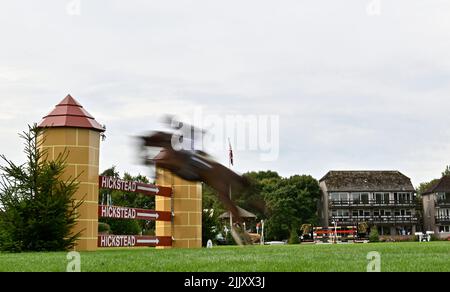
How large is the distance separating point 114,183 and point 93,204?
2.98 ft

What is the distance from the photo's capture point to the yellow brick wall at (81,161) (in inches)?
752

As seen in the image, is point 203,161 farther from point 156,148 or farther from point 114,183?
point 114,183

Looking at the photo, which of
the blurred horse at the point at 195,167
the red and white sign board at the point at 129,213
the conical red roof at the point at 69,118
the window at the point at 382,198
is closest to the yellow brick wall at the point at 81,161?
the conical red roof at the point at 69,118

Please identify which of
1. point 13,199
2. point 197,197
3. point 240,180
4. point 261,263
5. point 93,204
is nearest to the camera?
point 240,180

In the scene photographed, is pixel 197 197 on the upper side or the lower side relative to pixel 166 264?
upper

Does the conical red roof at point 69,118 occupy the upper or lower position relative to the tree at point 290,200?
upper

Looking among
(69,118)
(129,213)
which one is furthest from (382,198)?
(69,118)

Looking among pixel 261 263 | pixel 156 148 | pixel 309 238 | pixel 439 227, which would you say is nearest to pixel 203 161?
pixel 156 148

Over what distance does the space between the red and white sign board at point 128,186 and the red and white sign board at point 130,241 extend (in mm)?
1620

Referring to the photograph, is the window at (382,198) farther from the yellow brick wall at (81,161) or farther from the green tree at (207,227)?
the green tree at (207,227)

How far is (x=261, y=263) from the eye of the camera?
10.3 metres

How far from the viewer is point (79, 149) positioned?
19.2 metres

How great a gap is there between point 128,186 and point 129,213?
3.63 ft

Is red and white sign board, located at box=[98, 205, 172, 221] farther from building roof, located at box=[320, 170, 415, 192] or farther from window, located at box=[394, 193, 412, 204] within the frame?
window, located at box=[394, 193, 412, 204]
